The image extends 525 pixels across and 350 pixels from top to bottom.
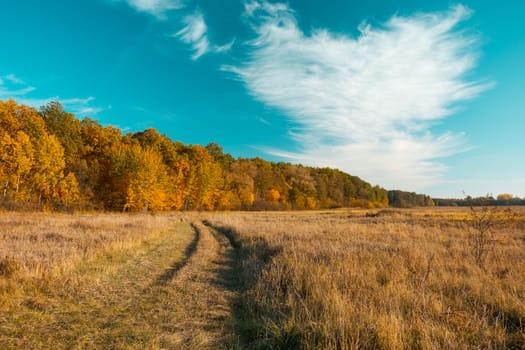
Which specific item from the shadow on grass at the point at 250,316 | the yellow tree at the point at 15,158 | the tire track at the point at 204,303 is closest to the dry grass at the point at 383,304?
the shadow on grass at the point at 250,316

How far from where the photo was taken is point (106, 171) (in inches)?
1914

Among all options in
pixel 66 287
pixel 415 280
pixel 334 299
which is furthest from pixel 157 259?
pixel 415 280

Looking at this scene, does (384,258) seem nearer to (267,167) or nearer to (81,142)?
(81,142)

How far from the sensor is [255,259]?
9.89 meters

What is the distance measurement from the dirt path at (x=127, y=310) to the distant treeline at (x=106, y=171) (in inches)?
1399

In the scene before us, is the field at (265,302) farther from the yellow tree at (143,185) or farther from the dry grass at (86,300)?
the yellow tree at (143,185)

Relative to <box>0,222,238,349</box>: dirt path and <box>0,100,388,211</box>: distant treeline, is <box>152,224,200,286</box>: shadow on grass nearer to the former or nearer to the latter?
<box>0,222,238,349</box>: dirt path

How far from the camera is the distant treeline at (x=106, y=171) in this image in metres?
35.4

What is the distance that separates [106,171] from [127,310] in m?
50.5

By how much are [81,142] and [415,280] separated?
56785 millimetres

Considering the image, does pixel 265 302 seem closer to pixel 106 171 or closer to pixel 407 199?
pixel 106 171

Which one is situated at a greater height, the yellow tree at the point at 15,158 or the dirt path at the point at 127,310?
the yellow tree at the point at 15,158

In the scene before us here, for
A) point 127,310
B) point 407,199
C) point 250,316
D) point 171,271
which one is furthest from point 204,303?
point 407,199

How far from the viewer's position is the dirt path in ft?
14.4
